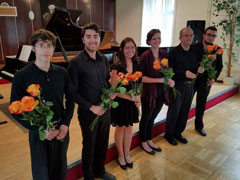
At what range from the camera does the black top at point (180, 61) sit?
2.46 m

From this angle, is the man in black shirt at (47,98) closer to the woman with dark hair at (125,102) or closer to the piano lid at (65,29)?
the woman with dark hair at (125,102)

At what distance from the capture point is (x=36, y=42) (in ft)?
4.25

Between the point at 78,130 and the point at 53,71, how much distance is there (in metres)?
1.73

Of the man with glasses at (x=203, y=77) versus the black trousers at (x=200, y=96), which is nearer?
the man with glasses at (x=203, y=77)

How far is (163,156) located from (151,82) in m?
1.03

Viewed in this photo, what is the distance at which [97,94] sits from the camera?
171cm

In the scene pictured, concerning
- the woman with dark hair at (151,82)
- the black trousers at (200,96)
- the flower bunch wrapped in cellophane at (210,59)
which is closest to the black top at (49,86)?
the woman with dark hair at (151,82)

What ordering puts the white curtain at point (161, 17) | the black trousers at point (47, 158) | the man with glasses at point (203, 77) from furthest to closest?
the white curtain at point (161, 17)
the man with glasses at point (203, 77)
the black trousers at point (47, 158)

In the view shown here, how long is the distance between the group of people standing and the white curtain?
4.71 metres

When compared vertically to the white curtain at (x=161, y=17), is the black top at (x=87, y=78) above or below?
below

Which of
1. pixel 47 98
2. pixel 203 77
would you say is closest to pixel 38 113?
pixel 47 98

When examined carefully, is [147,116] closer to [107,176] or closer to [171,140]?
[171,140]

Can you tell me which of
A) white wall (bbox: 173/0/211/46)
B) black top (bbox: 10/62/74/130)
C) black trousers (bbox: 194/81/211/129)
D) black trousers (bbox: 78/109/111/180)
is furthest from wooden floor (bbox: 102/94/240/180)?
white wall (bbox: 173/0/211/46)

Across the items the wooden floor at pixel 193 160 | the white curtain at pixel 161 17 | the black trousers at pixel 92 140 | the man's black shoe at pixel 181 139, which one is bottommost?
the wooden floor at pixel 193 160
